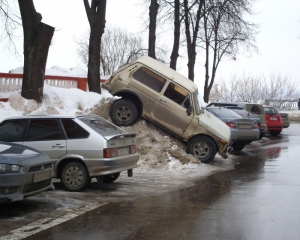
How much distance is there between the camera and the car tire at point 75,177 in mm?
9852

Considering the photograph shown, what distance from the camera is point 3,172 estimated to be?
7.64 metres

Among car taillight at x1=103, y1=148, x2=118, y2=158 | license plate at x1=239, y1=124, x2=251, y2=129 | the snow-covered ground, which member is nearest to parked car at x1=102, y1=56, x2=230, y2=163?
the snow-covered ground

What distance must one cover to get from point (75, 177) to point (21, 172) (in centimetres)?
217

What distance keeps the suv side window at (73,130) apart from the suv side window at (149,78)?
465cm

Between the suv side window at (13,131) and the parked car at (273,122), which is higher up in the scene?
the parked car at (273,122)

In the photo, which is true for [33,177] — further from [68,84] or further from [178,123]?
[68,84]

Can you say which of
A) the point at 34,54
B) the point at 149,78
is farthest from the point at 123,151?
the point at 34,54

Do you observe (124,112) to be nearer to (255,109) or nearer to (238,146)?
(238,146)

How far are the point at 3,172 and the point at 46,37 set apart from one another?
356 inches

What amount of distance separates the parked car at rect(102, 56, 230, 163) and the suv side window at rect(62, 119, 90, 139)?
4425 millimetres

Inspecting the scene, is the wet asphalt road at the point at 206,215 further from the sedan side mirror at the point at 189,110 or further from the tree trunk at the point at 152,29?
the tree trunk at the point at 152,29

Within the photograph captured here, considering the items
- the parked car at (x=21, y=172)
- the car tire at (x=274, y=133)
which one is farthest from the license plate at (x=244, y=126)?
the parked car at (x=21, y=172)

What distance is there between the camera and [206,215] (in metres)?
7.79

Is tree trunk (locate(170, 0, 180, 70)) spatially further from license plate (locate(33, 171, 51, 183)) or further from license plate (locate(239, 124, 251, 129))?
license plate (locate(33, 171, 51, 183))
